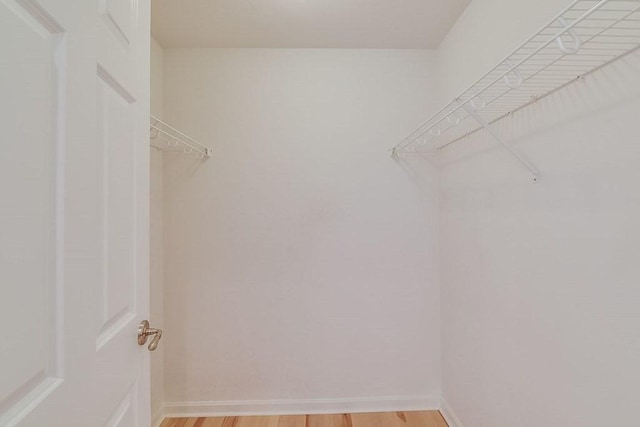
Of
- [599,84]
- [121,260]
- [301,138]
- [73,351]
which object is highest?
[301,138]

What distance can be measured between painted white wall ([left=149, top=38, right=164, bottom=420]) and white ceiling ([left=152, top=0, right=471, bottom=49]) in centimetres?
25

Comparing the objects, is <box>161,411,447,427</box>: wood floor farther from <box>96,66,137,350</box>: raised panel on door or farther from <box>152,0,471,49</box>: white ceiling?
<box>152,0,471,49</box>: white ceiling

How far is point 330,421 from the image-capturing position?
6.10ft

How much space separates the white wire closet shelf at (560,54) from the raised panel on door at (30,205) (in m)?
1.01

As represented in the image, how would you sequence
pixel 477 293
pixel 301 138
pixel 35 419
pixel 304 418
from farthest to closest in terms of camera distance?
pixel 301 138
pixel 304 418
pixel 477 293
pixel 35 419

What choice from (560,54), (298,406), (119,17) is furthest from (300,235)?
(560,54)

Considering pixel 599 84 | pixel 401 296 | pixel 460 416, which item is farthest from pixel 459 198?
pixel 460 416

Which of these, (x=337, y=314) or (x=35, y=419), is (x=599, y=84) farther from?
(x=337, y=314)

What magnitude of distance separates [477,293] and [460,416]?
82cm

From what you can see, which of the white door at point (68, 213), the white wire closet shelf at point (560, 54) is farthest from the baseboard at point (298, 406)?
the white wire closet shelf at point (560, 54)

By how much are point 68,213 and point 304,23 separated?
169 cm

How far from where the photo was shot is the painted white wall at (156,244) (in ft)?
6.02

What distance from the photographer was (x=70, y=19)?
0.57m

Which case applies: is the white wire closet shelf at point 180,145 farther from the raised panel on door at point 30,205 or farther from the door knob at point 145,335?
the raised panel on door at point 30,205
